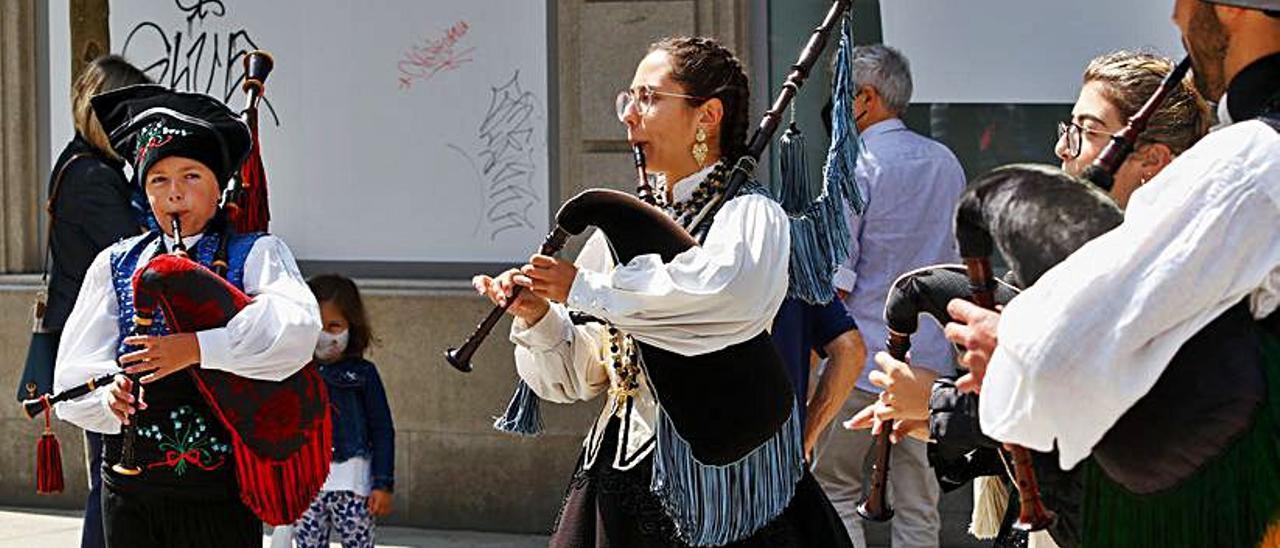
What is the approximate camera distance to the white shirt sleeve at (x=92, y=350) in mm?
4906

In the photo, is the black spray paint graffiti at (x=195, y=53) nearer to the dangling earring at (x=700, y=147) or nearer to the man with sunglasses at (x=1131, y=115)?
the dangling earring at (x=700, y=147)

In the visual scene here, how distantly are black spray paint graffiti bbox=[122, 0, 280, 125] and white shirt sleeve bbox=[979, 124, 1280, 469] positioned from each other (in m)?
6.52

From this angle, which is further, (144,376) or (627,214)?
(144,376)

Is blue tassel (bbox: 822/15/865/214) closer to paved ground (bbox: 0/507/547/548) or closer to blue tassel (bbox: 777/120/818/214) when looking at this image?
blue tassel (bbox: 777/120/818/214)

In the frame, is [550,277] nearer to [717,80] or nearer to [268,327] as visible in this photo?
[717,80]

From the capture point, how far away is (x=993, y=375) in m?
2.57

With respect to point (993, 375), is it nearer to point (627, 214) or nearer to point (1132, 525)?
point (1132, 525)

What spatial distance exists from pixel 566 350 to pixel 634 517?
0.40 metres

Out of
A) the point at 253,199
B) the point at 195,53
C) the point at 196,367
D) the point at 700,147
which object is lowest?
the point at 196,367

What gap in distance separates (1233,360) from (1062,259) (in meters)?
0.25

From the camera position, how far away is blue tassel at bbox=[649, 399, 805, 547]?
4.07 m

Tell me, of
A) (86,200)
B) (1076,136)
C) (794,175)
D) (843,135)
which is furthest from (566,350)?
(86,200)

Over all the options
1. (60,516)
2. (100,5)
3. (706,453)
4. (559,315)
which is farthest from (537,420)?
(60,516)

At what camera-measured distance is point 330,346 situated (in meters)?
6.61
